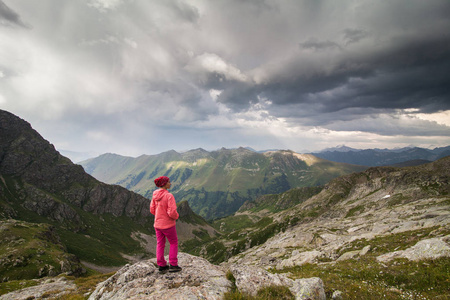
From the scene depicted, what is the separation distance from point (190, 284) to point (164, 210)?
4.30 m

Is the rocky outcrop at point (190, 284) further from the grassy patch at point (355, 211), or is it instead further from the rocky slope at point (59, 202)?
the rocky slope at point (59, 202)

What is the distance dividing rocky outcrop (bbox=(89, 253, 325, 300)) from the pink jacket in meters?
2.92

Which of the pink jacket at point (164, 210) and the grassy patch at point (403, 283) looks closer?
the grassy patch at point (403, 283)

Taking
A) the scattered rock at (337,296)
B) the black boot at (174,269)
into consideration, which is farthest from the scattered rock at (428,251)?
the black boot at (174,269)

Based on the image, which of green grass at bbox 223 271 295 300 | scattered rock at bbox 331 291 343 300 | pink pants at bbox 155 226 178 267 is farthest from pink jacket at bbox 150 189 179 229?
scattered rock at bbox 331 291 343 300

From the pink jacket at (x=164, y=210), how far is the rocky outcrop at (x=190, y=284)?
292 cm

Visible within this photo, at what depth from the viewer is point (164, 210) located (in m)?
11.0

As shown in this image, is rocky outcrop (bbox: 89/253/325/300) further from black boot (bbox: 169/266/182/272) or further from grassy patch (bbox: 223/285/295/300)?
grassy patch (bbox: 223/285/295/300)

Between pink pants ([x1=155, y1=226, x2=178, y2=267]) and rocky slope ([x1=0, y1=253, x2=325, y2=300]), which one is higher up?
pink pants ([x1=155, y1=226, x2=178, y2=267])

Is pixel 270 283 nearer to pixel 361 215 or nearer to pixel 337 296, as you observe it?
pixel 337 296

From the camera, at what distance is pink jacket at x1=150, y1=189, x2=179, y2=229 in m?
10.8

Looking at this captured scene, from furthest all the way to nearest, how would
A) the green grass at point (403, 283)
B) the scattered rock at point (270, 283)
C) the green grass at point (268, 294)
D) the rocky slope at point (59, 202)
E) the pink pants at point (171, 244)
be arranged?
1. the rocky slope at point (59, 202)
2. the pink pants at point (171, 244)
3. the green grass at point (403, 283)
4. the scattered rock at point (270, 283)
5. the green grass at point (268, 294)

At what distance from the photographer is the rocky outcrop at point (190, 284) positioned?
28.2 feet

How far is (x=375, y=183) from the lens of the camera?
13062cm
